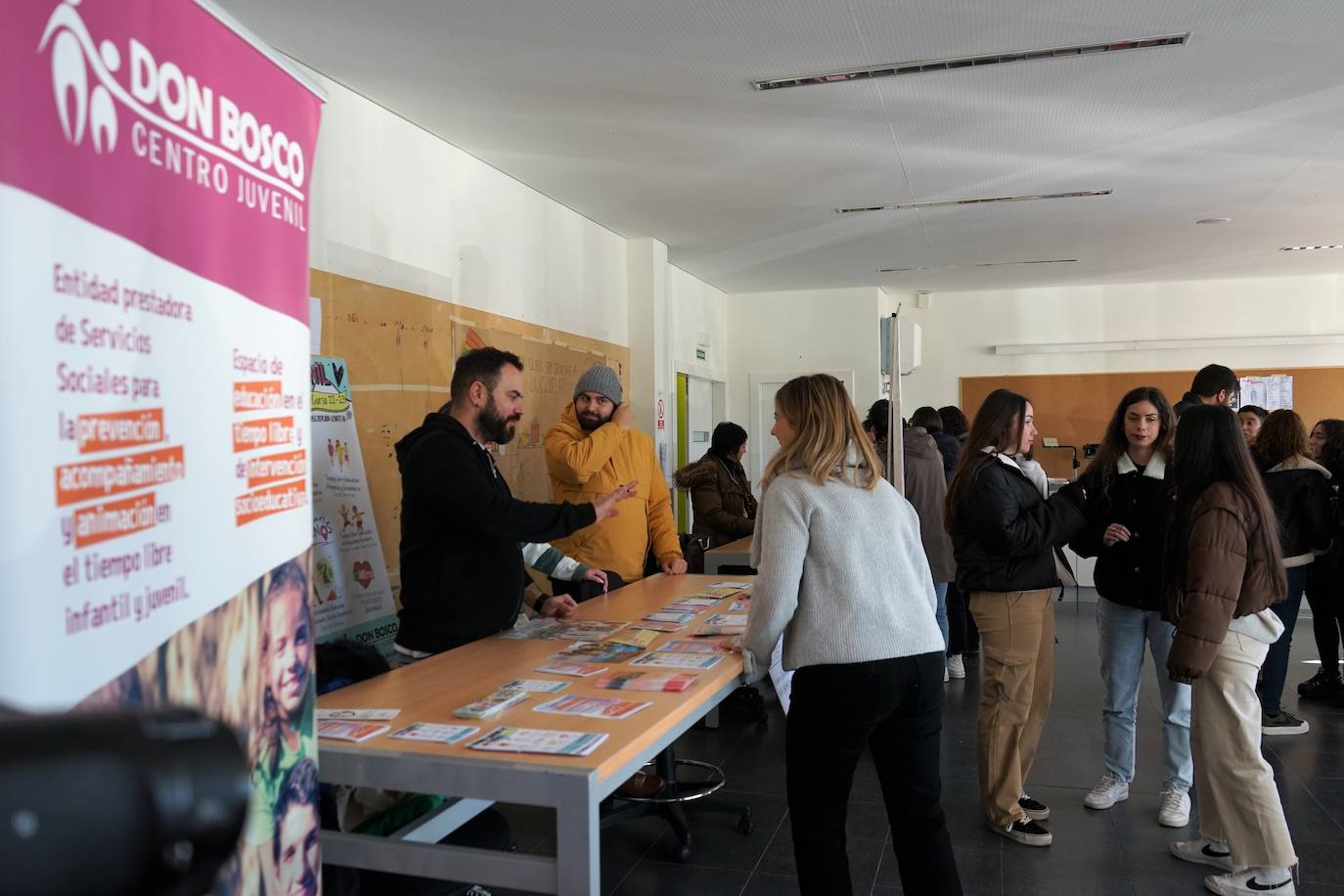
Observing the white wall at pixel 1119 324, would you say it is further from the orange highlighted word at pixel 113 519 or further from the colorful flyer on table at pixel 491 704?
→ the orange highlighted word at pixel 113 519

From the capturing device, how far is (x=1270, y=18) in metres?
3.39

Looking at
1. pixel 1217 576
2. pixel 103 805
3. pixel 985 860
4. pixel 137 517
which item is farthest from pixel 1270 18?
pixel 103 805

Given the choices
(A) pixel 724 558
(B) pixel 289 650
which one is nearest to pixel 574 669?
(B) pixel 289 650

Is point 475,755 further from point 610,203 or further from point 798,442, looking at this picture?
point 610,203

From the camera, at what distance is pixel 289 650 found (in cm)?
129

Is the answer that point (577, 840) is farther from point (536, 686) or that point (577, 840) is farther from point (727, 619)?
point (727, 619)

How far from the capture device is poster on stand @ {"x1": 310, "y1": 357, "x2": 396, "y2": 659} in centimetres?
379

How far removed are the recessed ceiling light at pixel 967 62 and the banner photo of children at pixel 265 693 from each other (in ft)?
10.7

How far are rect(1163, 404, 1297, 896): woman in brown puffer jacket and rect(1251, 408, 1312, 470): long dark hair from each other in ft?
6.94

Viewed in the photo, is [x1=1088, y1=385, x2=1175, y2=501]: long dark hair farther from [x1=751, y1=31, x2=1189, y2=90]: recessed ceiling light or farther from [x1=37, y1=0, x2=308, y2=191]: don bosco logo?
[x1=37, y1=0, x2=308, y2=191]: don bosco logo

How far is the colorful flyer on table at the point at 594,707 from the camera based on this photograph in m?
1.99

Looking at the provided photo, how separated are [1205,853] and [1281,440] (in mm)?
2260

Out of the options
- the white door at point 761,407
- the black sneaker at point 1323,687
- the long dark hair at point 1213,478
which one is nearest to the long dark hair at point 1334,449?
the black sneaker at point 1323,687

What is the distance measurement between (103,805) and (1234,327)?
10296 mm
